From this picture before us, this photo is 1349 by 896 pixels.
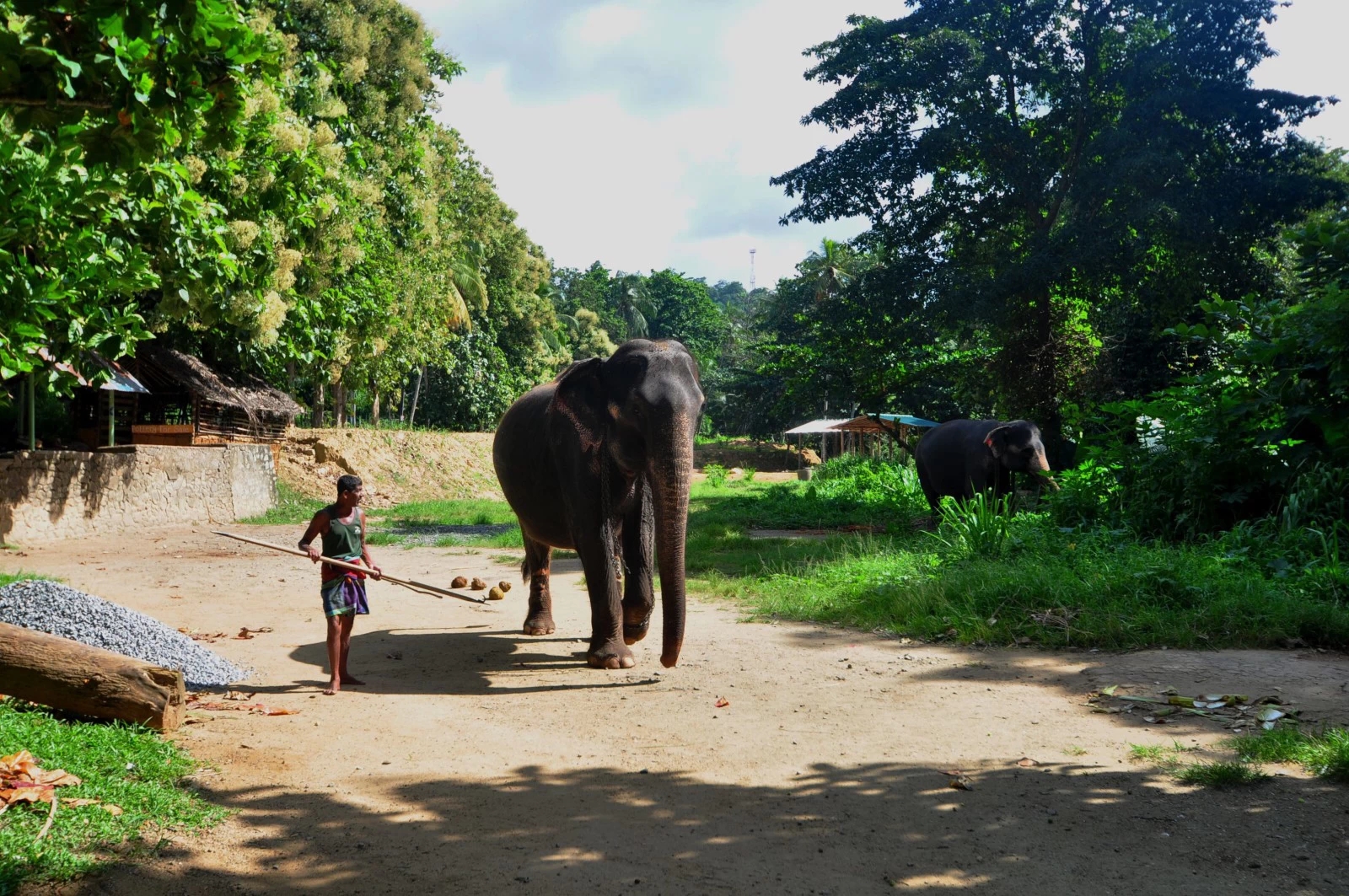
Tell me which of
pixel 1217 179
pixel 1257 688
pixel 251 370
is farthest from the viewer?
pixel 251 370

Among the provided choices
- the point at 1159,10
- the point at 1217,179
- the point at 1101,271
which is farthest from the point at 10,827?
the point at 1159,10

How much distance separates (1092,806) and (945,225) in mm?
18800

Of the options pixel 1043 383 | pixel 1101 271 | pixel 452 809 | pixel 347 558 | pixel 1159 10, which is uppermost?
pixel 1159 10

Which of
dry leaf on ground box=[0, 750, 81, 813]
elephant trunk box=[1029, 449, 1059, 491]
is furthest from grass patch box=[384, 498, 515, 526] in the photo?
dry leaf on ground box=[0, 750, 81, 813]

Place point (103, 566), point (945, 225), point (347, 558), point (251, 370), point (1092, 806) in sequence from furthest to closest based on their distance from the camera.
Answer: point (251, 370) < point (945, 225) < point (103, 566) < point (347, 558) < point (1092, 806)

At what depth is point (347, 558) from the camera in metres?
6.68

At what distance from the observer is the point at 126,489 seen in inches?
685

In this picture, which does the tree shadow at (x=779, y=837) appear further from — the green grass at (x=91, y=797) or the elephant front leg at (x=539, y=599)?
the elephant front leg at (x=539, y=599)

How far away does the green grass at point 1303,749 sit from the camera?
4.53 metres

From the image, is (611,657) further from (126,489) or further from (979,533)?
(126,489)

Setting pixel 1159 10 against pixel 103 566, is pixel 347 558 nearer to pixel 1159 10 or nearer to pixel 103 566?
pixel 103 566

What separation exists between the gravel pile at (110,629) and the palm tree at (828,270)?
50.2 metres

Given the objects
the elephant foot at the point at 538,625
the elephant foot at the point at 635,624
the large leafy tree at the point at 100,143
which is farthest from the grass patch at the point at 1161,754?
the large leafy tree at the point at 100,143

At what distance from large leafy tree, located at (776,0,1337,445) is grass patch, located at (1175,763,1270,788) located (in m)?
14.5
